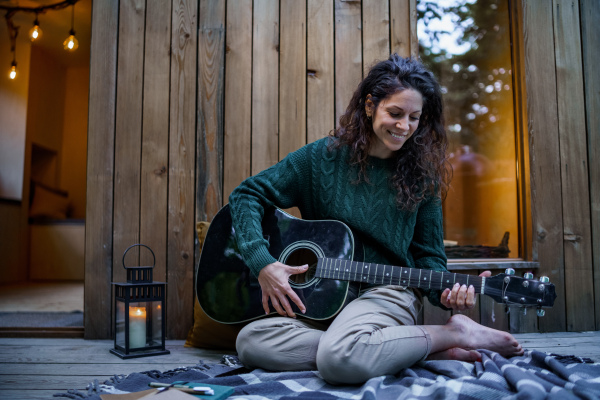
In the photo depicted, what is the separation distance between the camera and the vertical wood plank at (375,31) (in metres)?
2.68

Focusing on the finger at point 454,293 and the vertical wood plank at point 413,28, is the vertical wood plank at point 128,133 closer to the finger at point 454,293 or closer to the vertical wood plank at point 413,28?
the vertical wood plank at point 413,28

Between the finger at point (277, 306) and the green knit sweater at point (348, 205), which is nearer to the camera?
the finger at point (277, 306)

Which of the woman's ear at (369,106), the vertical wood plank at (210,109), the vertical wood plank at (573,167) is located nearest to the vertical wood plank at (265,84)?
the vertical wood plank at (210,109)

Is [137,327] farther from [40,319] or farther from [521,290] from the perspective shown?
[521,290]

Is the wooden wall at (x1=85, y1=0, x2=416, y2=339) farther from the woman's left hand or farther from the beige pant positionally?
the woman's left hand

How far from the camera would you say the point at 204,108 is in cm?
260

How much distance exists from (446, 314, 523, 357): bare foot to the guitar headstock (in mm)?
269

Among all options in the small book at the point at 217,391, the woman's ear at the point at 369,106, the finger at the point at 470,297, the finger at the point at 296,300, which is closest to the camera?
the small book at the point at 217,391

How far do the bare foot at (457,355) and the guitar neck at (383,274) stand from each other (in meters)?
0.32

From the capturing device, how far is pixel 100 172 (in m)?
2.53

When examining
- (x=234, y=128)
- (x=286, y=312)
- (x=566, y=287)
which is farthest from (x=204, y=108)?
(x=566, y=287)

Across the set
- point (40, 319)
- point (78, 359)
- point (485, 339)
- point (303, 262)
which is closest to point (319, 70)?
point (303, 262)

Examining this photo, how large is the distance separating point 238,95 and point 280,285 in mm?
1249

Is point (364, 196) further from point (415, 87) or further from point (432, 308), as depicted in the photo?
point (432, 308)
